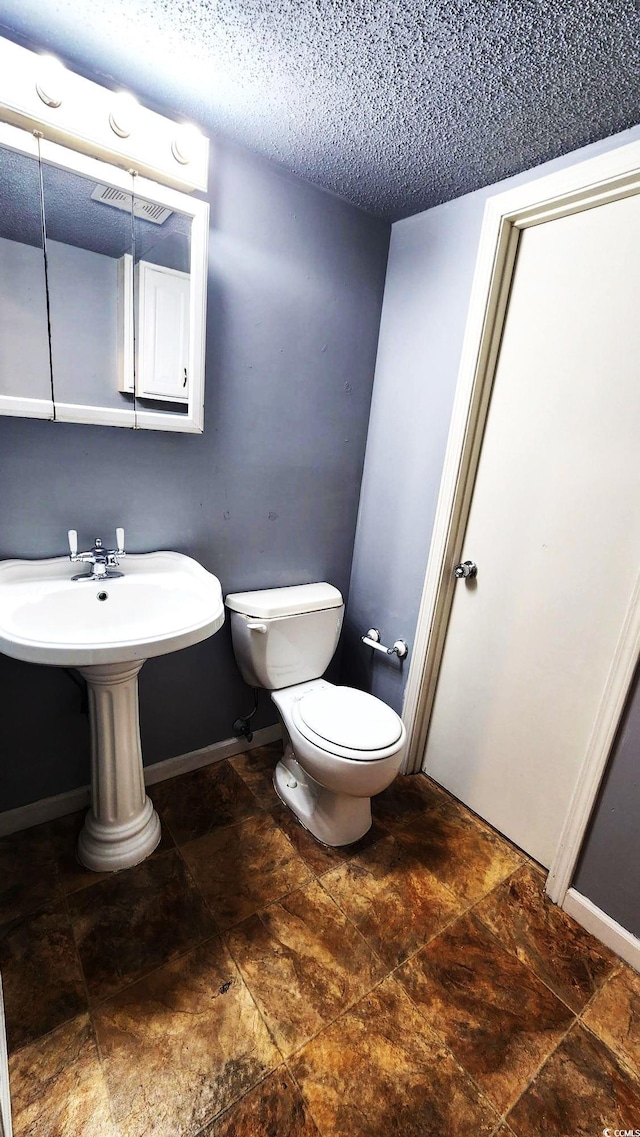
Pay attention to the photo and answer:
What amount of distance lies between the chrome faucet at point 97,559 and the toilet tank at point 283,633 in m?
0.42

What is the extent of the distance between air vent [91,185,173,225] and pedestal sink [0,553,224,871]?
36.8 inches

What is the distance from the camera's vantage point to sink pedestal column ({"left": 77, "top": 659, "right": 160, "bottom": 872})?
1290 millimetres

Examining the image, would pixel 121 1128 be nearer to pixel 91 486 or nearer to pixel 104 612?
pixel 104 612

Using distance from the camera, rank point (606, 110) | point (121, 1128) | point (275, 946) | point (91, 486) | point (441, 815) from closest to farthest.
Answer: point (121, 1128) → point (606, 110) → point (275, 946) → point (91, 486) → point (441, 815)

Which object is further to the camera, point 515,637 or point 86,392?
point 515,637

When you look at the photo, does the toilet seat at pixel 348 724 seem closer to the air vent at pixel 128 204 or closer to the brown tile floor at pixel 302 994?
the brown tile floor at pixel 302 994

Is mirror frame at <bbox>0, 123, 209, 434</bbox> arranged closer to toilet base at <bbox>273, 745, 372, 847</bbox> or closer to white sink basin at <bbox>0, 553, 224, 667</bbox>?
white sink basin at <bbox>0, 553, 224, 667</bbox>

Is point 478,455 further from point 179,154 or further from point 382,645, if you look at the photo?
point 179,154

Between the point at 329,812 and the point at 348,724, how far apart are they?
1.04ft

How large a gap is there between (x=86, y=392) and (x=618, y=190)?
146cm

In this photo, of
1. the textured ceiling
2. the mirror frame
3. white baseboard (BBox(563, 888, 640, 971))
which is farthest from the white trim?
white baseboard (BBox(563, 888, 640, 971))

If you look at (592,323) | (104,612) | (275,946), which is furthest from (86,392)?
(275,946)

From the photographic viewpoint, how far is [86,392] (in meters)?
1.26

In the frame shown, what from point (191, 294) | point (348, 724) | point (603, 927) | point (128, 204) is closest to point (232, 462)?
point (191, 294)
